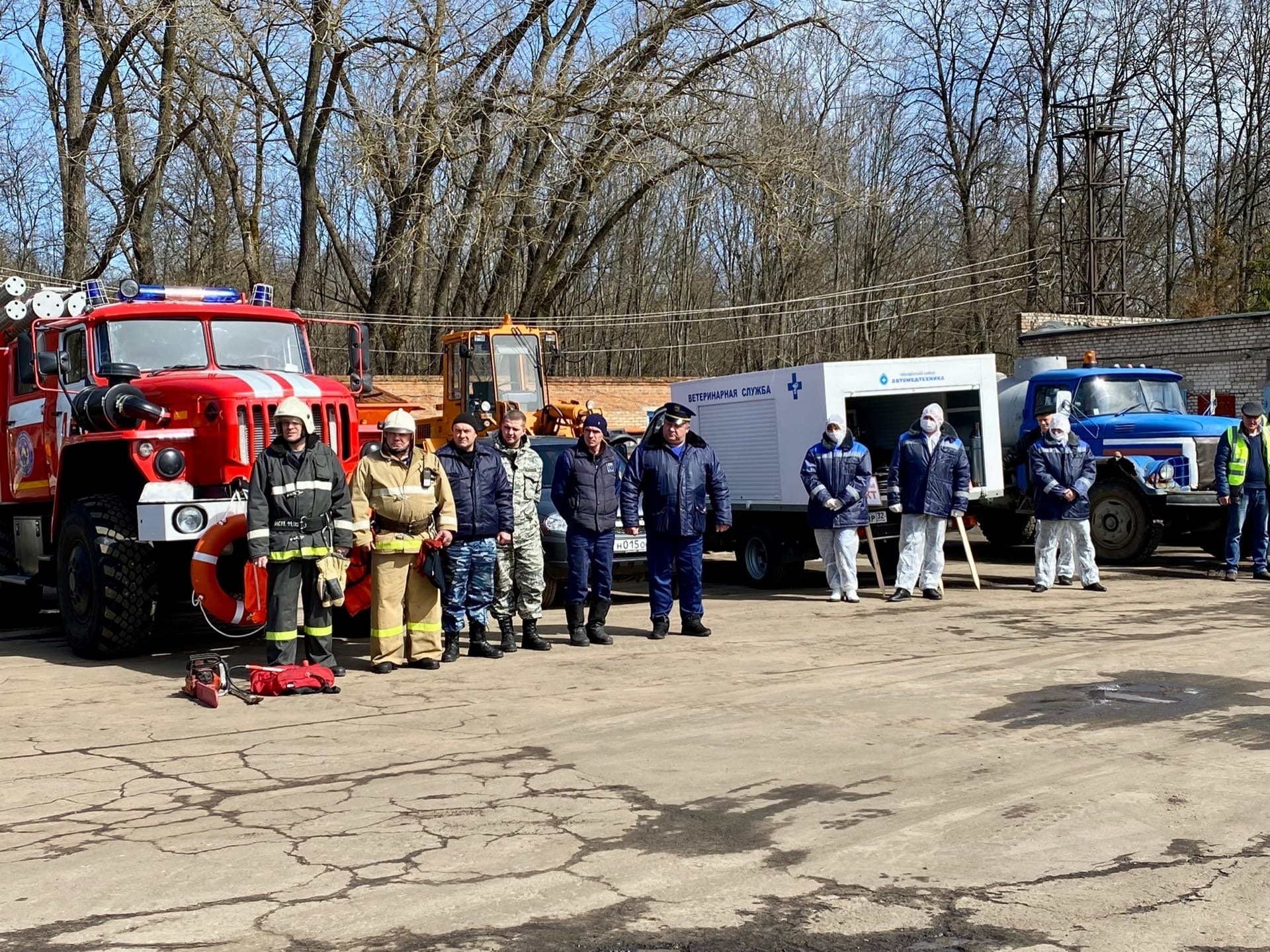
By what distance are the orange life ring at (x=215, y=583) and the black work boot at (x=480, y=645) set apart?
1.62 meters

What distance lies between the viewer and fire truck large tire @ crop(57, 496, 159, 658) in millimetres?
9703

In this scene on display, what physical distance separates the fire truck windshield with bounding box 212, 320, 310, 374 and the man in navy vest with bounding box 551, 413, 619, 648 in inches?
101

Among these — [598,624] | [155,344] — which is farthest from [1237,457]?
[155,344]

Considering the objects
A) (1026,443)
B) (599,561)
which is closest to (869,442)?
(1026,443)

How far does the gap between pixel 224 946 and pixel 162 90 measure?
25.4m

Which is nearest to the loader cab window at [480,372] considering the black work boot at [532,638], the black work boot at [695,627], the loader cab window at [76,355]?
the loader cab window at [76,355]

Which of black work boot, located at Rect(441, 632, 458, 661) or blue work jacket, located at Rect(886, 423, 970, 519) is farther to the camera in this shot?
blue work jacket, located at Rect(886, 423, 970, 519)

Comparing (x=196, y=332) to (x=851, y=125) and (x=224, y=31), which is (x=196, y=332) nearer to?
(x=224, y=31)

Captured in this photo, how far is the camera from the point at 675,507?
1122 cm

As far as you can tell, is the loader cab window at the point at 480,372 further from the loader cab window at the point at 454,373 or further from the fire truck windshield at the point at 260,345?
the fire truck windshield at the point at 260,345

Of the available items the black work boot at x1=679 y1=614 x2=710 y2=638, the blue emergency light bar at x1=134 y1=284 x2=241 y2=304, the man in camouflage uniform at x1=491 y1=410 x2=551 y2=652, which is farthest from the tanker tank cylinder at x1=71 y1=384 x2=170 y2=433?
the black work boot at x1=679 y1=614 x2=710 y2=638

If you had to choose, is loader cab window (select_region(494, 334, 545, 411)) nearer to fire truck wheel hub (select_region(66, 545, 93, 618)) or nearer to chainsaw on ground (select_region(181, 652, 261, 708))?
fire truck wheel hub (select_region(66, 545, 93, 618))

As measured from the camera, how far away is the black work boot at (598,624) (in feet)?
35.7

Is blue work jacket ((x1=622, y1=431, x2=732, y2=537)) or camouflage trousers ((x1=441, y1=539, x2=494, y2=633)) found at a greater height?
blue work jacket ((x1=622, y1=431, x2=732, y2=537))
